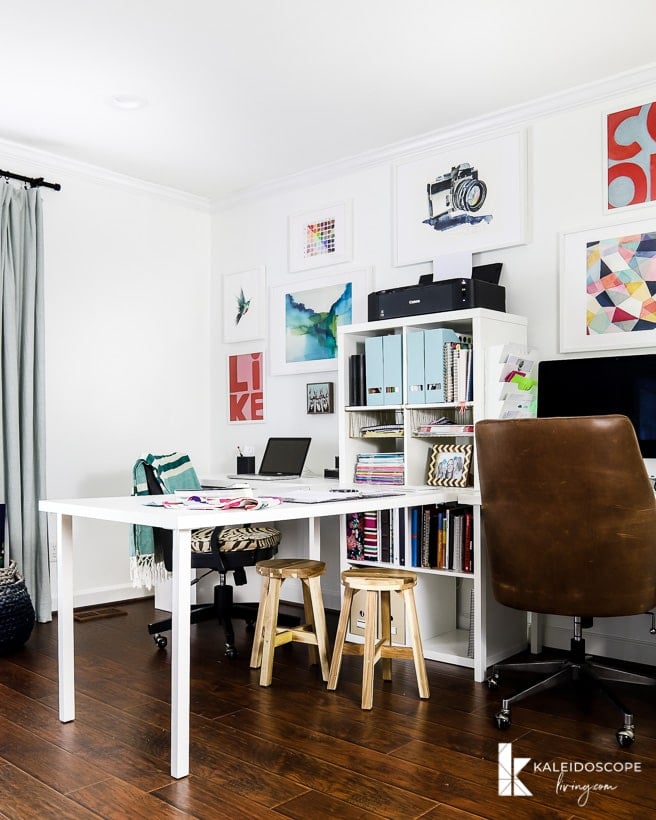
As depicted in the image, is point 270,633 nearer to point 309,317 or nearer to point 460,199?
point 309,317

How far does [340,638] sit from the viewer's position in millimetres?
2848

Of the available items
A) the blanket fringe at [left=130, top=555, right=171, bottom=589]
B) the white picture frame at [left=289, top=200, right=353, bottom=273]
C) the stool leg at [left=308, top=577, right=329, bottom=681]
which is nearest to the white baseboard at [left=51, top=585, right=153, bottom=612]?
the blanket fringe at [left=130, top=555, right=171, bottom=589]

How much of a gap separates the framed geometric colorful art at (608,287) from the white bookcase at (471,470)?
0.84 ft

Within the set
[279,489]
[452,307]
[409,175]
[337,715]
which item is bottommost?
[337,715]

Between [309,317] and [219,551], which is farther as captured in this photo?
[309,317]

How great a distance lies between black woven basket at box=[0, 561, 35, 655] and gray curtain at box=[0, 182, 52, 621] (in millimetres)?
379

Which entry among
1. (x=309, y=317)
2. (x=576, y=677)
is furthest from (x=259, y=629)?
(x=309, y=317)

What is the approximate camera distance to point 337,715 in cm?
262

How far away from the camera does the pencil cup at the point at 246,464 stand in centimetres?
454

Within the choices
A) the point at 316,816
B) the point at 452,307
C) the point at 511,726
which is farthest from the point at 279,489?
the point at 316,816

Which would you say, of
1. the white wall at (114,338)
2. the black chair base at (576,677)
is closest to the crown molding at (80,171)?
the white wall at (114,338)

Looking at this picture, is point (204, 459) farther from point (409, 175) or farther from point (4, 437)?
point (409, 175)

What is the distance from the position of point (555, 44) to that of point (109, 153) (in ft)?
7.97

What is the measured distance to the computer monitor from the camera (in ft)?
10.1
